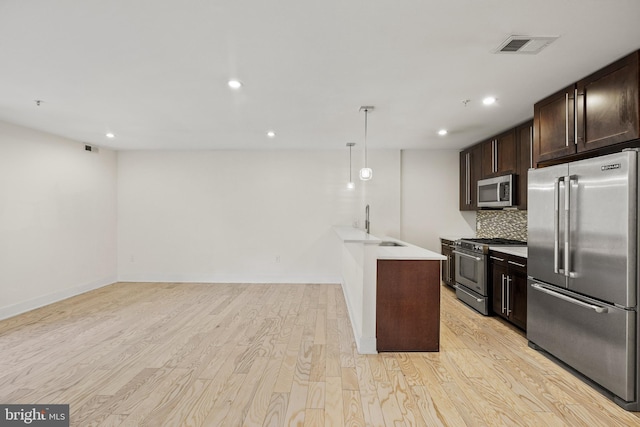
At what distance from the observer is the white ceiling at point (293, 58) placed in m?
1.88

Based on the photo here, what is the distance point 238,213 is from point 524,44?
16.3 ft

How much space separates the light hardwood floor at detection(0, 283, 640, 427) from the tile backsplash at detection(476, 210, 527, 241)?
1490 mm

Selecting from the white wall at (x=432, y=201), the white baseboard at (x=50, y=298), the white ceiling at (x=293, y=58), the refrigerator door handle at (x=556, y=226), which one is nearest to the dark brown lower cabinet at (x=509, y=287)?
the refrigerator door handle at (x=556, y=226)

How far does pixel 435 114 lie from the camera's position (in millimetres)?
3822

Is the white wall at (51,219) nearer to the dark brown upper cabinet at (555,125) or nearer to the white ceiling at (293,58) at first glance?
the white ceiling at (293,58)

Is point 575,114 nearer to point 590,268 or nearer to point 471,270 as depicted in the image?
point 590,268

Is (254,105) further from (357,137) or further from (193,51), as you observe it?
(357,137)

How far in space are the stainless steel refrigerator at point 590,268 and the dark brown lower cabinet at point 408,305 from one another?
3.03ft

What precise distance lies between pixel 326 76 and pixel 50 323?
4.19 meters

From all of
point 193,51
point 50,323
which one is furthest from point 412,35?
point 50,323

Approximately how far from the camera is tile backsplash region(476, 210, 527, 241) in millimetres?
4701

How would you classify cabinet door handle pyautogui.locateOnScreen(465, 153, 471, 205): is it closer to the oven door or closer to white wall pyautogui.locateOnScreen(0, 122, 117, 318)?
the oven door

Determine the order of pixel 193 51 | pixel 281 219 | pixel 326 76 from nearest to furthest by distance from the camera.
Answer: pixel 193 51 < pixel 326 76 < pixel 281 219

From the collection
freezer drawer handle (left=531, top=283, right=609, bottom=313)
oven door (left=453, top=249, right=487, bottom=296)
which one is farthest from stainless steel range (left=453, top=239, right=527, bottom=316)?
freezer drawer handle (left=531, top=283, right=609, bottom=313)
